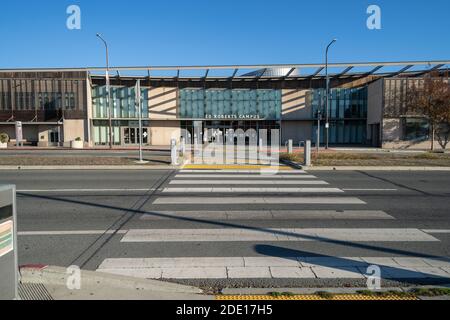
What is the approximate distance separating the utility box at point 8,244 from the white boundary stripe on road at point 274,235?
2675 millimetres

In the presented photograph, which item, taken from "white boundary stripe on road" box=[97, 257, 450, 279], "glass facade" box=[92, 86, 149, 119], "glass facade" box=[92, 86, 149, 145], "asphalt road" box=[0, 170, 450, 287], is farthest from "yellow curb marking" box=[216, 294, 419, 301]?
"glass facade" box=[92, 86, 149, 119]

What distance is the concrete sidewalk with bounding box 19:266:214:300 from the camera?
342cm

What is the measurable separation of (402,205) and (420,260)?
386 cm

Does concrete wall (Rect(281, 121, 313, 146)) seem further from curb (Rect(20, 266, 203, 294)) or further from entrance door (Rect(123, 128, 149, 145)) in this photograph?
curb (Rect(20, 266, 203, 294))

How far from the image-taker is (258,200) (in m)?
8.78

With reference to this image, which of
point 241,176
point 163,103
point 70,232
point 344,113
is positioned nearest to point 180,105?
point 163,103

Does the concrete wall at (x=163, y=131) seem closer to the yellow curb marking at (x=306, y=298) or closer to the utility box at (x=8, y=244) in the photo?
the yellow curb marking at (x=306, y=298)

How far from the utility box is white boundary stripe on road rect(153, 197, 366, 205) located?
5.62 m

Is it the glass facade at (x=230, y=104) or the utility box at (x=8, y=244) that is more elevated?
the glass facade at (x=230, y=104)

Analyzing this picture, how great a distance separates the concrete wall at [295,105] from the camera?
42.2m

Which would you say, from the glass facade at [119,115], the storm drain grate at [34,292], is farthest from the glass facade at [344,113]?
the storm drain grate at [34,292]

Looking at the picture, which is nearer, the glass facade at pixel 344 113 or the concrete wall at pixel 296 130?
the glass facade at pixel 344 113

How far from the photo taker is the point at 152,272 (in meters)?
4.28
